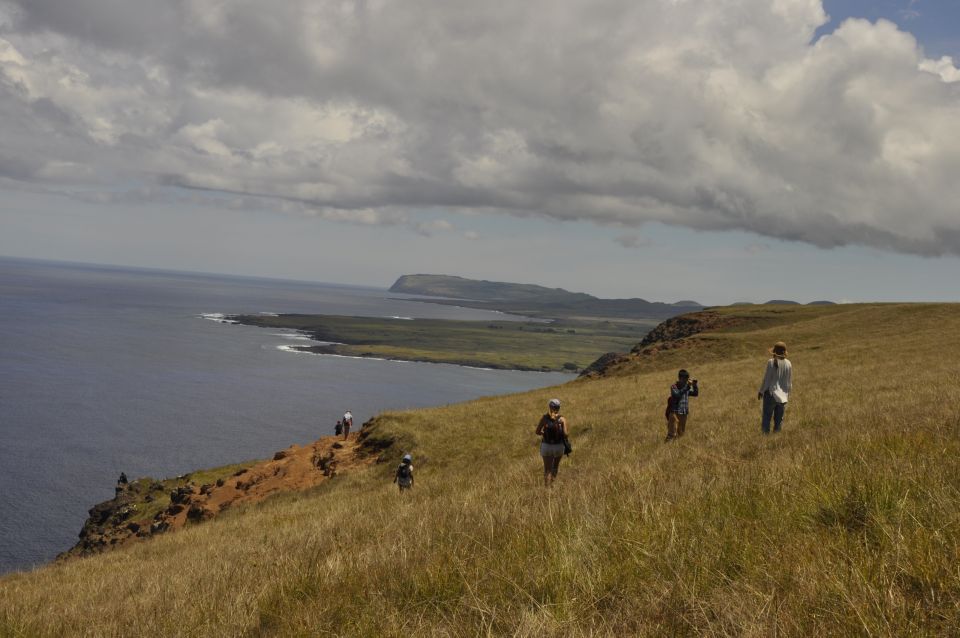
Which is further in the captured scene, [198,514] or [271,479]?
[271,479]

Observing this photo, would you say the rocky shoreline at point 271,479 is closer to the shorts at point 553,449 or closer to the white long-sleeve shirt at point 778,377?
the shorts at point 553,449

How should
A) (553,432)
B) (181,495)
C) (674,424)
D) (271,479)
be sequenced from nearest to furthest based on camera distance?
1. (553,432)
2. (674,424)
3. (271,479)
4. (181,495)

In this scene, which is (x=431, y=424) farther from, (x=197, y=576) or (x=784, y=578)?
(x=784, y=578)

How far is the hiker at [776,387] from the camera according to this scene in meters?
13.6

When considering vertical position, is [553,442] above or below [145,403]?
above

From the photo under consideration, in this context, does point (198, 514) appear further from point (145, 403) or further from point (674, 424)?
point (145, 403)

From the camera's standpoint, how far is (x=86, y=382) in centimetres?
11244

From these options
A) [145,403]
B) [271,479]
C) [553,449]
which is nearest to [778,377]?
[553,449]

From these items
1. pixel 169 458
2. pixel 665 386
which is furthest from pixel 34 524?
pixel 665 386

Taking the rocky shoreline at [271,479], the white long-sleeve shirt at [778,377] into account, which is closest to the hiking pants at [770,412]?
the white long-sleeve shirt at [778,377]

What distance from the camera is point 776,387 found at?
13.7 meters

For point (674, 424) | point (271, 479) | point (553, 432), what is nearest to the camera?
point (553, 432)

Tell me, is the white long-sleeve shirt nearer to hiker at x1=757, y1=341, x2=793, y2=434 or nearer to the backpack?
hiker at x1=757, y1=341, x2=793, y2=434

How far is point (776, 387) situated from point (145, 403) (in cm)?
10997
